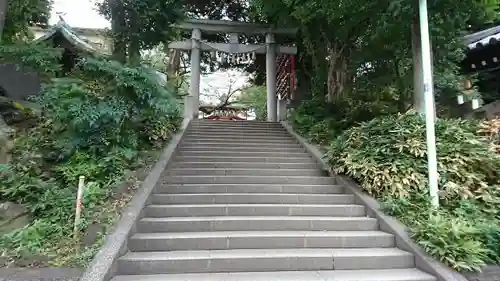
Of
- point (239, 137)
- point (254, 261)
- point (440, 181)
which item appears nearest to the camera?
point (254, 261)

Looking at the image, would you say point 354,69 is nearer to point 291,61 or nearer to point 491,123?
point 291,61

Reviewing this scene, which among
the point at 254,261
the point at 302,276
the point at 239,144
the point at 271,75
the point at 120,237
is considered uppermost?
the point at 271,75

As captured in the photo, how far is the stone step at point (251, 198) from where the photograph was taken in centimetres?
519

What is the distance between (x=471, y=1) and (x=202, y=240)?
5650 mm

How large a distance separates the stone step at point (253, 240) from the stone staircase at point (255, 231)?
0.01 meters

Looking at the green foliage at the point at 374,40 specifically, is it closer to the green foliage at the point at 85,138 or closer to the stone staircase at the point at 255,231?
the stone staircase at the point at 255,231

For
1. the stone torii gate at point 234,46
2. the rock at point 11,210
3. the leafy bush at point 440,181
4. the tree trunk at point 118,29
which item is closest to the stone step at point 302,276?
the leafy bush at point 440,181

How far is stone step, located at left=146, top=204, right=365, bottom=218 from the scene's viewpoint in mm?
4846

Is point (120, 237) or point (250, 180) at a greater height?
point (250, 180)

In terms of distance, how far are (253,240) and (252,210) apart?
2.64 feet

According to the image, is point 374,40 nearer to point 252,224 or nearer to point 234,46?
point 234,46

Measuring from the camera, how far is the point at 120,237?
3838 millimetres

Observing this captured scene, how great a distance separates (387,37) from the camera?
314 inches

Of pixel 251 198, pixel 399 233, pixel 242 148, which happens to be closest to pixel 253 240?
pixel 251 198
